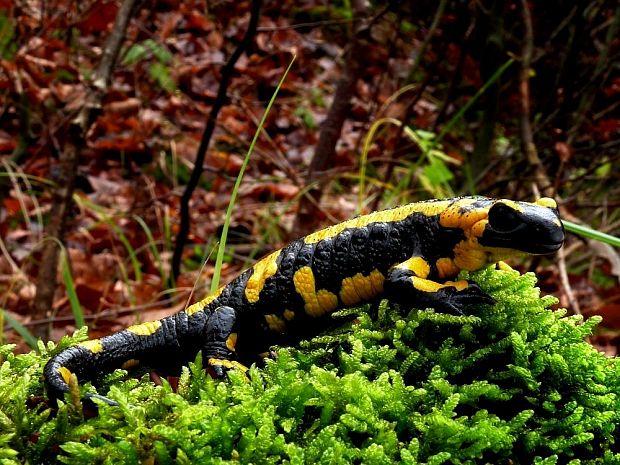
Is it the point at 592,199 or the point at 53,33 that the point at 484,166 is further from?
the point at 53,33

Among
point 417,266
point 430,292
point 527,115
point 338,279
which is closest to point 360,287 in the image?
point 338,279

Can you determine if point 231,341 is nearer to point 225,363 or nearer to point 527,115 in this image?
point 225,363

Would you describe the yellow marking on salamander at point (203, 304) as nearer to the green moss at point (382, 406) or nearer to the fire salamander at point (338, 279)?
the fire salamander at point (338, 279)

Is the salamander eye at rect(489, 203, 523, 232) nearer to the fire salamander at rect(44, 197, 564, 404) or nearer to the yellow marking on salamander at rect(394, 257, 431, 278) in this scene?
the fire salamander at rect(44, 197, 564, 404)

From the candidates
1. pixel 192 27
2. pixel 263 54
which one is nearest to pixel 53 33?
pixel 192 27

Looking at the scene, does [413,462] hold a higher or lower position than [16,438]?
lower

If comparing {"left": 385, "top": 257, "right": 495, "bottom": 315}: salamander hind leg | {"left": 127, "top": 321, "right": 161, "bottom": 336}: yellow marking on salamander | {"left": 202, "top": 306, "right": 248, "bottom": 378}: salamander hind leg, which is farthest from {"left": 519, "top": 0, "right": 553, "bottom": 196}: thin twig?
{"left": 127, "top": 321, "right": 161, "bottom": 336}: yellow marking on salamander
